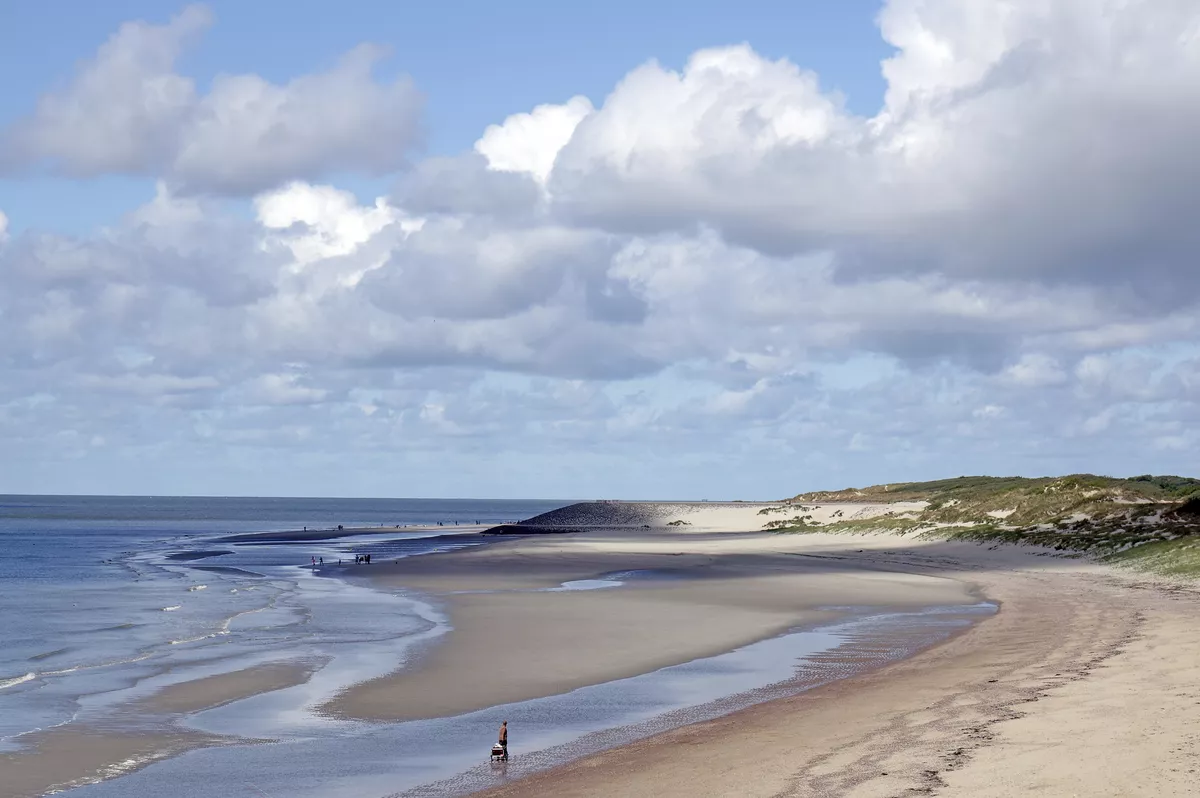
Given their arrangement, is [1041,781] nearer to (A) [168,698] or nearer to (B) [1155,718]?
→ (B) [1155,718]

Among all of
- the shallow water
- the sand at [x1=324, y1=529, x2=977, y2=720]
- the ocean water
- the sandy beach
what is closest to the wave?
the ocean water

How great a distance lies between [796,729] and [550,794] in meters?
4.84

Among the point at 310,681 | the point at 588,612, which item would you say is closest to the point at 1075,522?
the point at 588,612

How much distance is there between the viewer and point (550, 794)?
47.5 ft

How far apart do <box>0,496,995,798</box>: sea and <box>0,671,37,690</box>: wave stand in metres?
0.05

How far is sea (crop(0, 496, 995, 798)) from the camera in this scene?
16.5 metres

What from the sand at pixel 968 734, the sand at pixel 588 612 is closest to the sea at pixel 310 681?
the sand at pixel 588 612

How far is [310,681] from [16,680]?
7.07 metres

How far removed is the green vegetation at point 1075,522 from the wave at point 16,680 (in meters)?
37.3

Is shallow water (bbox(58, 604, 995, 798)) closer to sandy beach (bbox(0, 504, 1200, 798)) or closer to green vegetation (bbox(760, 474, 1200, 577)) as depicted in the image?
sandy beach (bbox(0, 504, 1200, 798))

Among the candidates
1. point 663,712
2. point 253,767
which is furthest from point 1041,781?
point 253,767

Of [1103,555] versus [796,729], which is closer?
[796,729]

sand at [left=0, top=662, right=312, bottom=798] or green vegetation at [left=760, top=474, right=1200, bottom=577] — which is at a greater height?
green vegetation at [left=760, top=474, right=1200, bottom=577]

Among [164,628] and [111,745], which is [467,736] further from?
[164,628]
